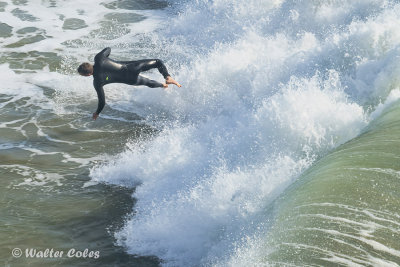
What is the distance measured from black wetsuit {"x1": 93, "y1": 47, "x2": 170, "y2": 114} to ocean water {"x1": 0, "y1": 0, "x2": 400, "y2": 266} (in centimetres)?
120

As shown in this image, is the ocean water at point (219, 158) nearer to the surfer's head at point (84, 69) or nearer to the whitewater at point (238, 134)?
the whitewater at point (238, 134)

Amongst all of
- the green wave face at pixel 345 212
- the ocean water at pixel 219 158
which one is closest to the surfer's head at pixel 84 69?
the ocean water at pixel 219 158

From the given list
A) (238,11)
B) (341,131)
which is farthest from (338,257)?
(238,11)

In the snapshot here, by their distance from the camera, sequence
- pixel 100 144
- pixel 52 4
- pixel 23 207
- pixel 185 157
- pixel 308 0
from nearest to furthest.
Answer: pixel 23 207 < pixel 185 157 < pixel 100 144 < pixel 308 0 < pixel 52 4

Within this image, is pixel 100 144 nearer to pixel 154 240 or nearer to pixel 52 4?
pixel 154 240

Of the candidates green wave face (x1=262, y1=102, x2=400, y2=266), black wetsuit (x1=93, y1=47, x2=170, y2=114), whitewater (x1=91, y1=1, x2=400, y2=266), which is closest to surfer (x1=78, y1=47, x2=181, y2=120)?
black wetsuit (x1=93, y1=47, x2=170, y2=114)

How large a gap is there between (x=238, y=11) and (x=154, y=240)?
12961 millimetres

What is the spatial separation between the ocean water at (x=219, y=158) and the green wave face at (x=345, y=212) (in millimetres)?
18

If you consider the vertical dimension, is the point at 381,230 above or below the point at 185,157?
above

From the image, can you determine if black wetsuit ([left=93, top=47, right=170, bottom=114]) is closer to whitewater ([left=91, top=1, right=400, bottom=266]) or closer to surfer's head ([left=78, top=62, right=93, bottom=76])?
surfer's head ([left=78, top=62, right=93, bottom=76])

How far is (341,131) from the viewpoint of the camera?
7.78m

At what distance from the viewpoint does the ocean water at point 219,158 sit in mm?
5523

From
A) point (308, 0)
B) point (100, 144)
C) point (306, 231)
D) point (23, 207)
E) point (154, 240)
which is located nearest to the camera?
point (306, 231)

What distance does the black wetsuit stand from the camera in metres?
8.68
